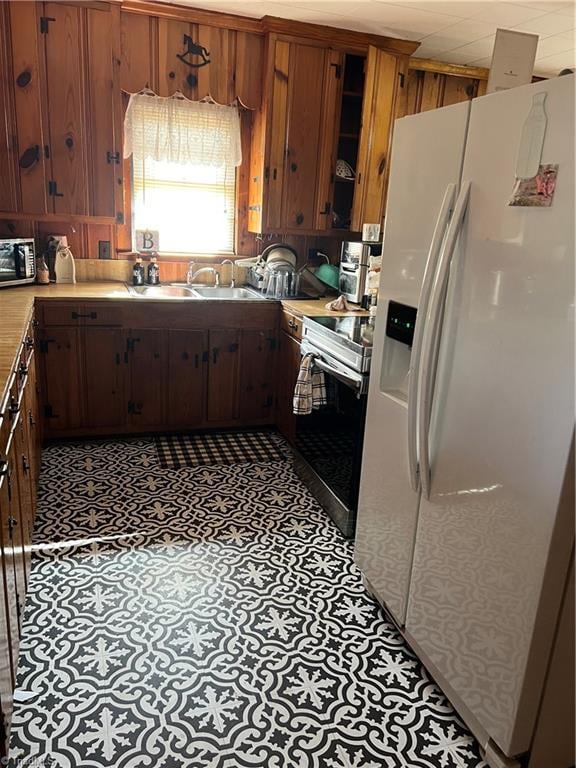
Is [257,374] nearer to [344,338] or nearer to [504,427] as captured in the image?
[344,338]

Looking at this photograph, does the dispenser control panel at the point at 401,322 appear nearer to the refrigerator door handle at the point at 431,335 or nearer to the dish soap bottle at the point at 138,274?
the refrigerator door handle at the point at 431,335

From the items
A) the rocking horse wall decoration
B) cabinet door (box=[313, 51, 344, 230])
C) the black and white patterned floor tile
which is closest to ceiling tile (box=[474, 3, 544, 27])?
cabinet door (box=[313, 51, 344, 230])

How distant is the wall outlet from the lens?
12.5 feet

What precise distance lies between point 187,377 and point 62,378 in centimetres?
73

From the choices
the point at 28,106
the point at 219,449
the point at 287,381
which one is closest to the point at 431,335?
the point at 287,381

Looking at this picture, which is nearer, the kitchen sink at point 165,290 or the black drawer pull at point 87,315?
the black drawer pull at point 87,315

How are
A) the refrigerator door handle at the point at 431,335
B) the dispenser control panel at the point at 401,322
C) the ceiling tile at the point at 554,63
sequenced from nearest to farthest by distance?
the refrigerator door handle at the point at 431,335, the dispenser control panel at the point at 401,322, the ceiling tile at the point at 554,63

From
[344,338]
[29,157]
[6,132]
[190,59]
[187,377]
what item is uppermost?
[190,59]

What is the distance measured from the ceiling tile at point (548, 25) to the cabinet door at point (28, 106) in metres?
2.67

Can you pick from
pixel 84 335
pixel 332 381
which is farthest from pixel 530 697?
pixel 84 335

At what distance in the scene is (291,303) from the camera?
11.8ft

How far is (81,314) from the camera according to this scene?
10.9 feet

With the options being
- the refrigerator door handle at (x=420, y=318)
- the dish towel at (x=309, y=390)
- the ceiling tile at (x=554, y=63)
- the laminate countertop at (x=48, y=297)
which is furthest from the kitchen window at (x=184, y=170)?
the refrigerator door handle at (x=420, y=318)

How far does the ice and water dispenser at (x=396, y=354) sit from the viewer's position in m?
1.94
